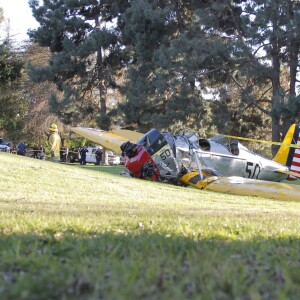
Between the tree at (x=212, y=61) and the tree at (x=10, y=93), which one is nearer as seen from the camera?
the tree at (x=212, y=61)

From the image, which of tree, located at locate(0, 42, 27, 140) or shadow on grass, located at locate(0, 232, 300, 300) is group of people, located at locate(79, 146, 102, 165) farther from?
shadow on grass, located at locate(0, 232, 300, 300)

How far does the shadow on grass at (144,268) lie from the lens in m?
2.84

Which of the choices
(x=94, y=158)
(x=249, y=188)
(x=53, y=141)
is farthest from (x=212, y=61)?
(x=94, y=158)

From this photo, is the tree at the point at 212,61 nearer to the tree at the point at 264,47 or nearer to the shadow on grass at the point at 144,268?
the tree at the point at 264,47

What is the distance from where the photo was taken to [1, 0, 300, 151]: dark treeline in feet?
96.1

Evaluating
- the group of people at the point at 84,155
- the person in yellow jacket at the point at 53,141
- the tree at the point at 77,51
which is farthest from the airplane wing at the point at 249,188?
the group of people at the point at 84,155

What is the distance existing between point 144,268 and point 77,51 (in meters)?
36.6

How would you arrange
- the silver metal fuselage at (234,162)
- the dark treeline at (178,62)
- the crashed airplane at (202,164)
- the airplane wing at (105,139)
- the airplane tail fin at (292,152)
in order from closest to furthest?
1. the crashed airplane at (202,164)
2. the silver metal fuselage at (234,162)
3. the airplane wing at (105,139)
4. the airplane tail fin at (292,152)
5. the dark treeline at (178,62)

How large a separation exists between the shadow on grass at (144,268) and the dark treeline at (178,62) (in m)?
24.1

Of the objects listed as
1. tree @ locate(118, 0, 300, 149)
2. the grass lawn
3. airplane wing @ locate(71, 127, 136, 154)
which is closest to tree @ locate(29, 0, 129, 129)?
tree @ locate(118, 0, 300, 149)

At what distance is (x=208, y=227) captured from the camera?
5.70 m

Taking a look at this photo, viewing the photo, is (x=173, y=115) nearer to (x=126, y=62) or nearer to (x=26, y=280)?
(x=126, y=62)

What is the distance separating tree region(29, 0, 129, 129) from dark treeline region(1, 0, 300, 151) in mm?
87

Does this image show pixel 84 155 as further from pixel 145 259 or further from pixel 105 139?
pixel 145 259
